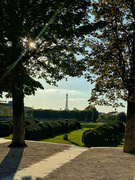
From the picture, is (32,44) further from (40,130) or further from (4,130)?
(4,130)

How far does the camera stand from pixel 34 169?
9.02 metres

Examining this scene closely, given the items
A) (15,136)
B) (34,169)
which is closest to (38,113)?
(15,136)

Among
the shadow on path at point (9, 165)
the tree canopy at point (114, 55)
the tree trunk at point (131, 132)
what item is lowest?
Result: the shadow on path at point (9, 165)

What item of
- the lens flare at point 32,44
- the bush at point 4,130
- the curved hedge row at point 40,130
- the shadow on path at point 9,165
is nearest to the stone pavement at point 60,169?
the shadow on path at point 9,165

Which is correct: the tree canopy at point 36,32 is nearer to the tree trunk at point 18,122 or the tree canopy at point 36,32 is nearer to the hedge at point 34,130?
the tree trunk at point 18,122

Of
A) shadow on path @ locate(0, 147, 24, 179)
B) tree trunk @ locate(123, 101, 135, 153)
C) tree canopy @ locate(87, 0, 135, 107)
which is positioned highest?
tree canopy @ locate(87, 0, 135, 107)

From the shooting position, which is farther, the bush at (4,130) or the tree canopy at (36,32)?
the bush at (4,130)

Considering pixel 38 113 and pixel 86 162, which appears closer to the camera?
pixel 86 162

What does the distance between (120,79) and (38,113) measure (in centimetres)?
8266

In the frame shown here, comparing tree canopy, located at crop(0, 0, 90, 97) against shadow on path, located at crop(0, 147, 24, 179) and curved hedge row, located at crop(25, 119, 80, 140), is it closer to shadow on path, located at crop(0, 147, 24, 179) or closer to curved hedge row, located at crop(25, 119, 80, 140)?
shadow on path, located at crop(0, 147, 24, 179)

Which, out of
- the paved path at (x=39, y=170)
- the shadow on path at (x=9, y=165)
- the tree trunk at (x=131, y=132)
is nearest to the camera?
the paved path at (x=39, y=170)

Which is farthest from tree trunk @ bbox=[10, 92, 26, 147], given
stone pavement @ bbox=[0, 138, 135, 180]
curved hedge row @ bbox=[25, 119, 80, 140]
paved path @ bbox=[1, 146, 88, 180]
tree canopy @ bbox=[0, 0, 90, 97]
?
paved path @ bbox=[1, 146, 88, 180]

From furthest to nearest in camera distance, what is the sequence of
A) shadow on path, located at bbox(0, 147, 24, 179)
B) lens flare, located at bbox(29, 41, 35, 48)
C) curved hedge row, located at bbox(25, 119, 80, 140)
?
1. curved hedge row, located at bbox(25, 119, 80, 140)
2. lens flare, located at bbox(29, 41, 35, 48)
3. shadow on path, located at bbox(0, 147, 24, 179)

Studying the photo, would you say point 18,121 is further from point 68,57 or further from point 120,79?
point 120,79
